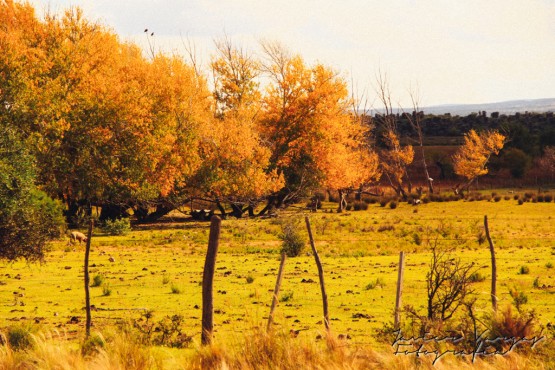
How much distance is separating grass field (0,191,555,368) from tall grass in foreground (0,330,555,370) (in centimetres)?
49

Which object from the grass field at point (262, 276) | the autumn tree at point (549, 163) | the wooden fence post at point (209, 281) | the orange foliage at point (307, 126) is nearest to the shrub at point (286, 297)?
the grass field at point (262, 276)

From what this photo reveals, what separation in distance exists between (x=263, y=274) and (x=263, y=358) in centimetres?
→ 1689

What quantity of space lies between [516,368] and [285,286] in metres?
14.8

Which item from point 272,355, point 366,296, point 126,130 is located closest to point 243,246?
point 126,130

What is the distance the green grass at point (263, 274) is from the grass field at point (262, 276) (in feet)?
0.18

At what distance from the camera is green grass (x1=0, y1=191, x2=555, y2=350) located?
20.2 metres

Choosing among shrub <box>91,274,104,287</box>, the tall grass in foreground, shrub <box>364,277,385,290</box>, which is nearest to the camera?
the tall grass in foreground

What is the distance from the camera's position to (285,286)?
2550 cm

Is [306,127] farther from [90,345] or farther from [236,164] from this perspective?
[90,345]

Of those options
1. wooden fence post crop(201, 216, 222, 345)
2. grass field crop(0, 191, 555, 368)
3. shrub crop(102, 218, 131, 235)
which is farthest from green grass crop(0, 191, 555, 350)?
wooden fence post crop(201, 216, 222, 345)

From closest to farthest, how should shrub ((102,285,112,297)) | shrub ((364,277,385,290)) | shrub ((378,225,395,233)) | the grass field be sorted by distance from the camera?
the grass field < shrub ((102,285,112,297)) < shrub ((364,277,385,290)) < shrub ((378,225,395,233))

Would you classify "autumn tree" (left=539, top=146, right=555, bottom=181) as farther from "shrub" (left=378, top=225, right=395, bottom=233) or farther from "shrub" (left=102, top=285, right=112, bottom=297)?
"shrub" (left=102, top=285, right=112, bottom=297)

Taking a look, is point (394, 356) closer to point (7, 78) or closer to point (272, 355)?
point (272, 355)

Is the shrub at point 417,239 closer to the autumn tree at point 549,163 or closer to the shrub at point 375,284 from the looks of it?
the shrub at point 375,284
